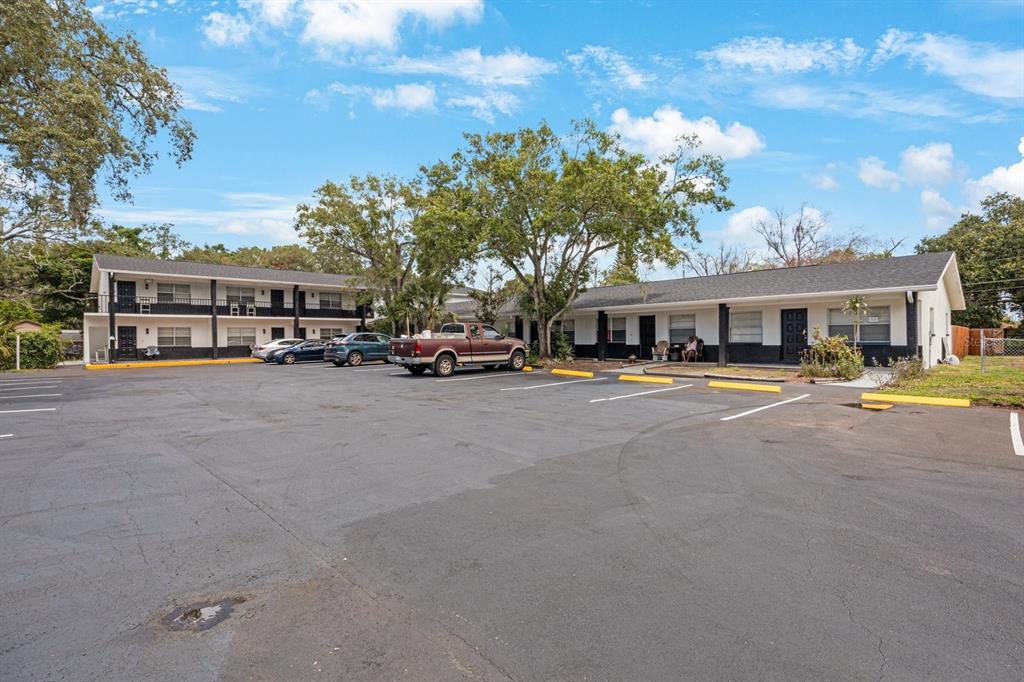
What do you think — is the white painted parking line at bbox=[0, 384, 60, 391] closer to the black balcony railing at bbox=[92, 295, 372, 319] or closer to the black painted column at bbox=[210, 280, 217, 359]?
the black balcony railing at bbox=[92, 295, 372, 319]

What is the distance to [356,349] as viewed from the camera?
26422mm

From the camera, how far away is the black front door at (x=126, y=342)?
108ft

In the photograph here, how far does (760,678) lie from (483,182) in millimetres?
21884

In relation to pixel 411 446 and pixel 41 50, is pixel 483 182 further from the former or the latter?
pixel 411 446

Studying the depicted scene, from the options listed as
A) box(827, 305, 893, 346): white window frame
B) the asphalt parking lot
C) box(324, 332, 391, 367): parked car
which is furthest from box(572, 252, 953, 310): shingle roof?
the asphalt parking lot

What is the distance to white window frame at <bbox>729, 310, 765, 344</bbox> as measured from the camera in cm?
2236

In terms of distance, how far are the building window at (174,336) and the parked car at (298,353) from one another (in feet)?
30.1

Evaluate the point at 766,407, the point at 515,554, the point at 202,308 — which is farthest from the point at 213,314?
the point at 515,554

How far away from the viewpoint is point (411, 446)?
25.5 ft

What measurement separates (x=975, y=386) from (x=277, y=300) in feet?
127

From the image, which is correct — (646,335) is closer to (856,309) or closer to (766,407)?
(856,309)

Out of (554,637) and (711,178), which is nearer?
(554,637)

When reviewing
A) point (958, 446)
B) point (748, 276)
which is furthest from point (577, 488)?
point (748, 276)

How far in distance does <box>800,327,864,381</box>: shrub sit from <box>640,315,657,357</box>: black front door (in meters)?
8.43
